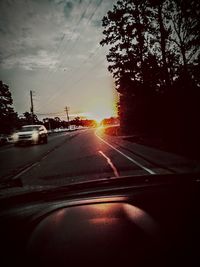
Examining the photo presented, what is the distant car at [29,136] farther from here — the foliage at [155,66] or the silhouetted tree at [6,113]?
the silhouetted tree at [6,113]

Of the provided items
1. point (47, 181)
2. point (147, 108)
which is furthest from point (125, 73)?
point (47, 181)

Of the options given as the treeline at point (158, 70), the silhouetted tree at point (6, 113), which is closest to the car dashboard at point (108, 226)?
the treeline at point (158, 70)

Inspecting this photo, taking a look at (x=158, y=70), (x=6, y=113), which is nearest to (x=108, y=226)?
(x=158, y=70)

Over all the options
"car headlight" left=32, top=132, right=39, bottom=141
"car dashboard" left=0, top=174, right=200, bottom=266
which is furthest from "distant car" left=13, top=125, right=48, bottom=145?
"car dashboard" left=0, top=174, right=200, bottom=266

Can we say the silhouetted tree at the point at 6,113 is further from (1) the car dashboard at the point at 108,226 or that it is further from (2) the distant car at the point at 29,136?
(1) the car dashboard at the point at 108,226

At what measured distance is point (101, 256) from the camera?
193 centimetres

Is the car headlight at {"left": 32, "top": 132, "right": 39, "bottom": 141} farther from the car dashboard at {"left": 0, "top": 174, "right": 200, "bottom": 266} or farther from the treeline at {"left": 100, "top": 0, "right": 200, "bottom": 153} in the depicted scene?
the car dashboard at {"left": 0, "top": 174, "right": 200, "bottom": 266}

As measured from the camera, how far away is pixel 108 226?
229 cm

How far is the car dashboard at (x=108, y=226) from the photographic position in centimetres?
192

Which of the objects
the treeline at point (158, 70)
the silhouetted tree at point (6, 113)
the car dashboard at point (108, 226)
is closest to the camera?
the car dashboard at point (108, 226)

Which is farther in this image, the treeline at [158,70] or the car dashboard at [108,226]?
the treeline at [158,70]

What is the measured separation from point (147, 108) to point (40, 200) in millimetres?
29969

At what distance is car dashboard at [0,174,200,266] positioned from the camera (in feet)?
6.31

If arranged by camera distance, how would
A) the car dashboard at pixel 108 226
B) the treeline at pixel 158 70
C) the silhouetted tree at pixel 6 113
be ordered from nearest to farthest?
the car dashboard at pixel 108 226 → the treeline at pixel 158 70 → the silhouetted tree at pixel 6 113
